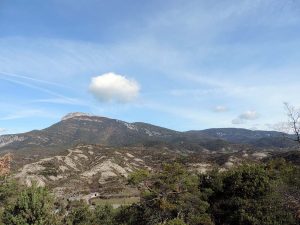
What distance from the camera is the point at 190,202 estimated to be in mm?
52719

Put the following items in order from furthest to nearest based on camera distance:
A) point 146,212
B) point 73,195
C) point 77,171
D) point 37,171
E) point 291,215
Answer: point 77,171, point 37,171, point 73,195, point 146,212, point 291,215

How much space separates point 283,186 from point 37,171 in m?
142

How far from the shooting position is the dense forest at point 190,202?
45656 millimetres

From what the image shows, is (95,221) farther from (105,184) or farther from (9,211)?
(105,184)

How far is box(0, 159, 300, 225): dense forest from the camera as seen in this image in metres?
45.7

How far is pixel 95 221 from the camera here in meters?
66.1

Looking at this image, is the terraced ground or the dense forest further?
the terraced ground

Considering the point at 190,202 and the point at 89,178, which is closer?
the point at 190,202

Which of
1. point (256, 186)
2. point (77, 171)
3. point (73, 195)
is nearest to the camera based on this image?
point (256, 186)

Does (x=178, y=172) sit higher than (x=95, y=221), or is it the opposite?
(x=178, y=172)

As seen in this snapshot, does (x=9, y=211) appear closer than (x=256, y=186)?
Yes

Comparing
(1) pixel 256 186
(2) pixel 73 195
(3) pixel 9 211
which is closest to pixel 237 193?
(1) pixel 256 186

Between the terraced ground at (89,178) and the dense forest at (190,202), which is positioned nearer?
the dense forest at (190,202)

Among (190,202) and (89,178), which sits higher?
(89,178)
